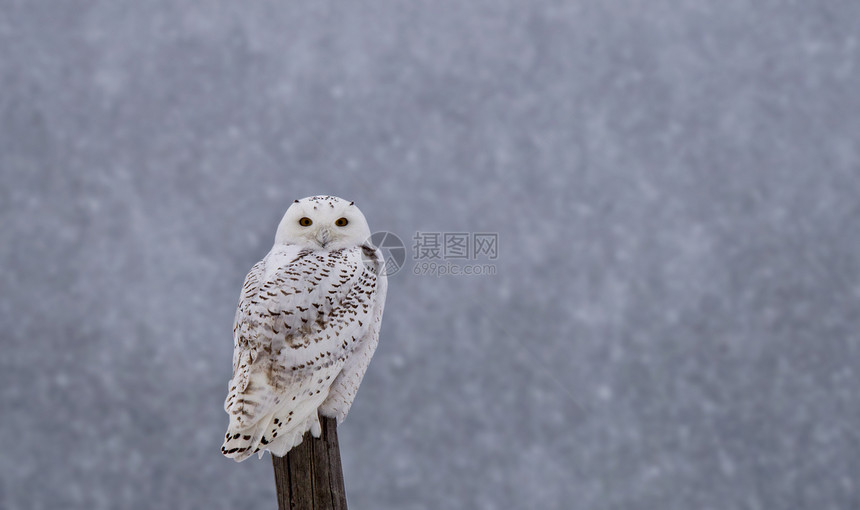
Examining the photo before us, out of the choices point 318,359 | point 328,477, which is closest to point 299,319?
point 318,359

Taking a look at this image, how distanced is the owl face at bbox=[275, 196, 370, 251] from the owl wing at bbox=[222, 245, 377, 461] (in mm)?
44

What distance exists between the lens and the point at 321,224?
7.00ft

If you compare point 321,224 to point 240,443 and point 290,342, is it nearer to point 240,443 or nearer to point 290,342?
point 290,342

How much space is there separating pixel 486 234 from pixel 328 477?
144 centimetres

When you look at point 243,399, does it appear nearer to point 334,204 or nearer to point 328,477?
point 328,477

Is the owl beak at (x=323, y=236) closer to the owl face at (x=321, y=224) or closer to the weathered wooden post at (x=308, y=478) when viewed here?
the owl face at (x=321, y=224)

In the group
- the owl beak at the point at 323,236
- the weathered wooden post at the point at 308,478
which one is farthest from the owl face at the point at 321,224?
the weathered wooden post at the point at 308,478

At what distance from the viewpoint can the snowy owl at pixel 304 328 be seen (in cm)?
185

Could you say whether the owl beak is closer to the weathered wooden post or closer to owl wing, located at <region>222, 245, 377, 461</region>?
owl wing, located at <region>222, 245, 377, 461</region>

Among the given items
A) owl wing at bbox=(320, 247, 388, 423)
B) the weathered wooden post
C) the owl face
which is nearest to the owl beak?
the owl face

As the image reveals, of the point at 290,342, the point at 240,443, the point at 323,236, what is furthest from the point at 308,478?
the point at 323,236

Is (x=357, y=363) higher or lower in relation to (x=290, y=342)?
lower

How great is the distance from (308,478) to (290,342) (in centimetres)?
36

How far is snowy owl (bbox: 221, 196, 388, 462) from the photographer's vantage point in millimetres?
1849
